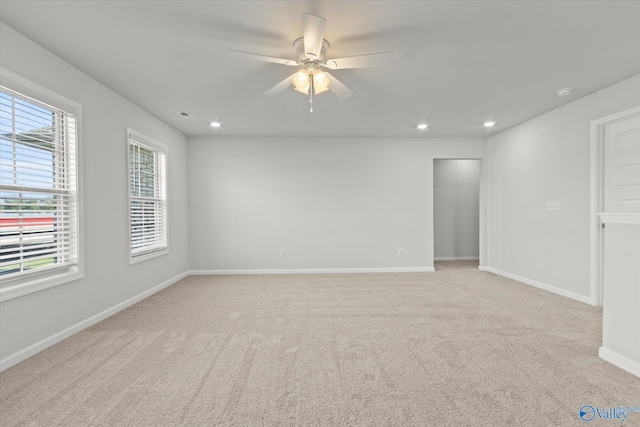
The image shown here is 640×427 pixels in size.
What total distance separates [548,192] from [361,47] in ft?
12.0

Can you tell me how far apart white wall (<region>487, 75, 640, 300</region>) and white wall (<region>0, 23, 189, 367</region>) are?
5786 millimetres

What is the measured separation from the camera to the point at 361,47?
2.49m

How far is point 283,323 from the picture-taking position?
3057 millimetres

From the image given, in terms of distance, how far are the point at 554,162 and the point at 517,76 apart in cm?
181

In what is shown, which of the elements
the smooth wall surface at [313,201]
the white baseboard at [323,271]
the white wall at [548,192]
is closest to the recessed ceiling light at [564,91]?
the white wall at [548,192]

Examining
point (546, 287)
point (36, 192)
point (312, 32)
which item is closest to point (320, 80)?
point (312, 32)

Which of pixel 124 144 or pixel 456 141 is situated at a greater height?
pixel 456 141

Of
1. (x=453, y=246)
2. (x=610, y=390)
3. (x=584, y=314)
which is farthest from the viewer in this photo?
(x=453, y=246)

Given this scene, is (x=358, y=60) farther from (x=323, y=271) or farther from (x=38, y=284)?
(x=323, y=271)

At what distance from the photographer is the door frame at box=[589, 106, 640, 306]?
3.52 meters

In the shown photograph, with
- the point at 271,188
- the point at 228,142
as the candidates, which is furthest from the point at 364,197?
the point at 228,142

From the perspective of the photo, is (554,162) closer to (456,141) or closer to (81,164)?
(456,141)

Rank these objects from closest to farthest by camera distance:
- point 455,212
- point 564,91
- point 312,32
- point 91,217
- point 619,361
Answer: point 312,32 < point 619,361 < point 91,217 < point 564,91 < point 455,212

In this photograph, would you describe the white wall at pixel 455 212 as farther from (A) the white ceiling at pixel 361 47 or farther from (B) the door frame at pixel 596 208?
(B) the door frame at pixel 596 208
